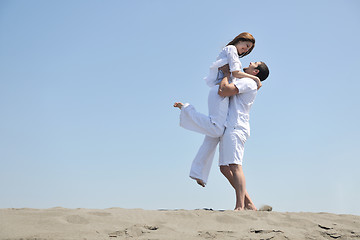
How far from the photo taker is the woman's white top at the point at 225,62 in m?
5.04

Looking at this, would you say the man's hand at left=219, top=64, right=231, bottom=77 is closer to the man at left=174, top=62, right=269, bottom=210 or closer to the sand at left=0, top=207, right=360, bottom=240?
the man at left=174, top=62, right=269, bottom=210

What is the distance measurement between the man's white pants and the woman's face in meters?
0.65

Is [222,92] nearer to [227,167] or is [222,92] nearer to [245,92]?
[245,92]

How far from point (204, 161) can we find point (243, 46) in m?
1.63

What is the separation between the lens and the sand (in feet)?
11.0

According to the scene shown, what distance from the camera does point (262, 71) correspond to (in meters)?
5.46

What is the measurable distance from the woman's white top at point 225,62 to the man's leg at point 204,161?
0.78 metres

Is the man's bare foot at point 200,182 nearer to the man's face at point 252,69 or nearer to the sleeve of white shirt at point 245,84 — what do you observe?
the sleeve of white shirt at point 245,84

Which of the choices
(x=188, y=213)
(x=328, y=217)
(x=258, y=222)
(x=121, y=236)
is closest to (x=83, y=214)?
(x=121, y=236)

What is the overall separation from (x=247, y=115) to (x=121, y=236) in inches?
96.9

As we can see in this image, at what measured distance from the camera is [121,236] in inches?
134

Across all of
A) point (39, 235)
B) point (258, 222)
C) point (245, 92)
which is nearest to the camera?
point (39, 235)

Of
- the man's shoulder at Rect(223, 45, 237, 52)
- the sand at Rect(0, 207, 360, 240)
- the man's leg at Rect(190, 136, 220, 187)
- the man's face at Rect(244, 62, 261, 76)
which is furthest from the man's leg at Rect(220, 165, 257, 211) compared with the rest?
the man's shoulder at Rect(223, 45, 237, 52)

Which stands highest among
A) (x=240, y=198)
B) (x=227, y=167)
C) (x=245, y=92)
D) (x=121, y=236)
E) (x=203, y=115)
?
(x=245, y=92)
